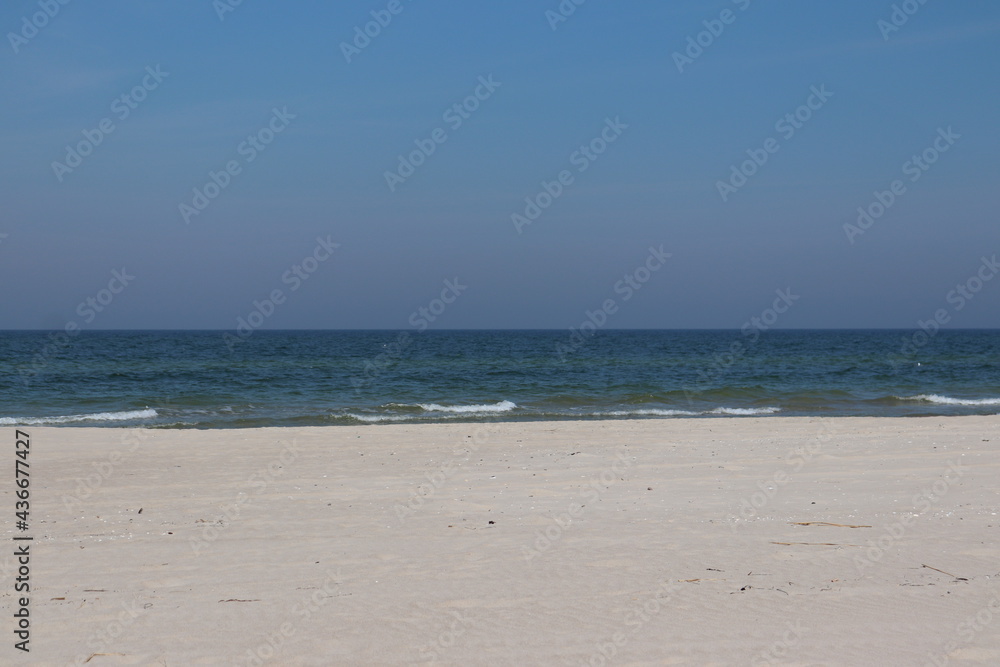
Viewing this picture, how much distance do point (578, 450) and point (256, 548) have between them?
6.86 meters

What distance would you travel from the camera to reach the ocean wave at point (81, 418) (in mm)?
19734

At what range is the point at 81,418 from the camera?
68.7 ft

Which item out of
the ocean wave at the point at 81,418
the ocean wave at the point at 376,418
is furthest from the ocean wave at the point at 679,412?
the ocean wave at the point at 81,418

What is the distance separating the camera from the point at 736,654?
4.62 meters

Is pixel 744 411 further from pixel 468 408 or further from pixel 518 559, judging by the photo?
pixel 518 559

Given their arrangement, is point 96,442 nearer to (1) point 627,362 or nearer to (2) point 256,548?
(2) point 256,548

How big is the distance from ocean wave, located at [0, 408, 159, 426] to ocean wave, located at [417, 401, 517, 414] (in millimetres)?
7624

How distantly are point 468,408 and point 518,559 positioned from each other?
17.2 metres

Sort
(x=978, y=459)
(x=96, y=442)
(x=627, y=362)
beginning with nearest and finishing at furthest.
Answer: (x=978, y=459) < (x=96, y=442) < (x=627, y=362)

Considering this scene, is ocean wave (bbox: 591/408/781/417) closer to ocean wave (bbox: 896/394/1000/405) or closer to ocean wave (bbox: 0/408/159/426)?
ocean wave (bbox: 896/394/1000/405)

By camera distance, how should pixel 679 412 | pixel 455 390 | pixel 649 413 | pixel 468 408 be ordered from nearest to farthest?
pixel 649 413 → pixel 679 412 → pixel 468 408 → pixel 455 390

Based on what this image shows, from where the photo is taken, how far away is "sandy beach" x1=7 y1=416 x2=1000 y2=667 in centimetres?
480

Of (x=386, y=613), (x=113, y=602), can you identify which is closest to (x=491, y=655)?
(x=386, y=613)

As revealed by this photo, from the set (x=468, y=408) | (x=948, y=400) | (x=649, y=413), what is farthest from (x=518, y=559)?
(x=948, y=400)
